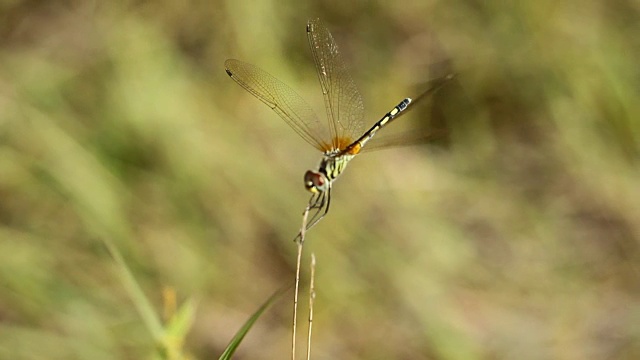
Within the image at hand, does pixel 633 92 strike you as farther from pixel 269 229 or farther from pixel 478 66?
pixel 269 229

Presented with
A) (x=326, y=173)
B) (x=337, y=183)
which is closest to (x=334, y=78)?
(x=326, y=173)

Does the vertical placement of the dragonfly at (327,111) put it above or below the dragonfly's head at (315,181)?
above

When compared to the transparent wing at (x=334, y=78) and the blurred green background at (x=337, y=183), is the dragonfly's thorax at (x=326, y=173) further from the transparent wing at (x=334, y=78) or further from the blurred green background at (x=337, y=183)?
the blurred green background at (x=337, y=183)

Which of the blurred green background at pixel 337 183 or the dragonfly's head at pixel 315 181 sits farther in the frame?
the blurred green background at pixel 337 183

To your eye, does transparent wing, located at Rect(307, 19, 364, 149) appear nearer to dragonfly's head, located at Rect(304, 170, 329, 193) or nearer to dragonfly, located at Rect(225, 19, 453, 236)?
dragonfly, located at Rect(225, 19, 453, 236)

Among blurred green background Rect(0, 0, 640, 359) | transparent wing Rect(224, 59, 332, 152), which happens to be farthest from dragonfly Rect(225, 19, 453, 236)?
blurred green background Rect(0, 0, 640, 359)

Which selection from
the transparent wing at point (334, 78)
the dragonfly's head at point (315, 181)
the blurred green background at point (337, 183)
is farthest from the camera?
the blurred green background at point (337, 183)

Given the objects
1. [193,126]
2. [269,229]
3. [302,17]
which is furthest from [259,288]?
[302,17]

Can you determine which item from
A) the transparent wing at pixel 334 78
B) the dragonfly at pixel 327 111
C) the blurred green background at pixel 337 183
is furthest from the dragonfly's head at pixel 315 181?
the blurred green background at pixel 337 183
